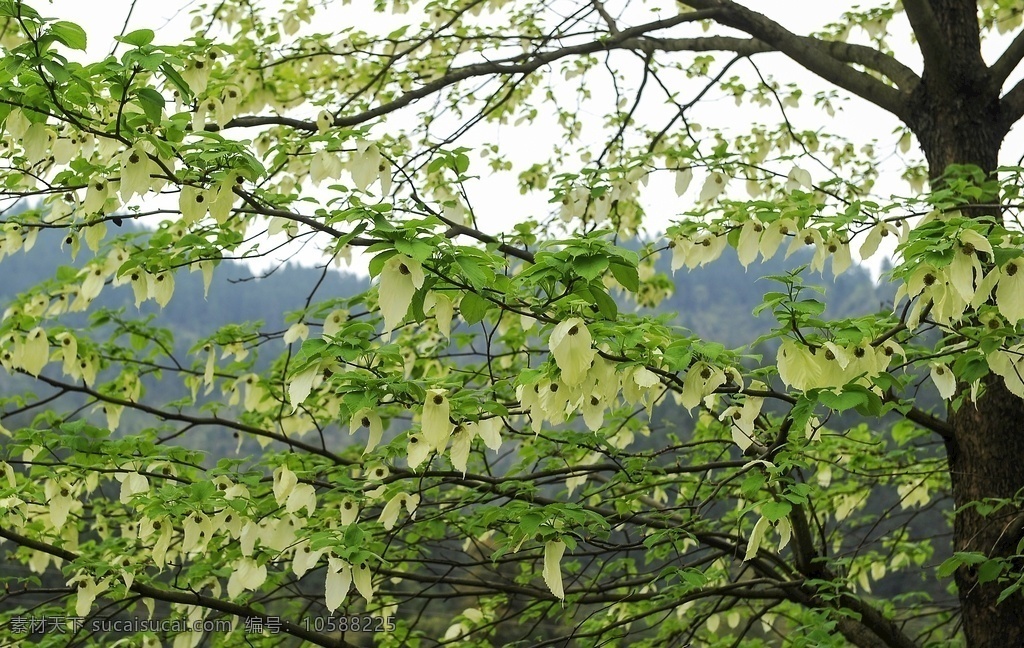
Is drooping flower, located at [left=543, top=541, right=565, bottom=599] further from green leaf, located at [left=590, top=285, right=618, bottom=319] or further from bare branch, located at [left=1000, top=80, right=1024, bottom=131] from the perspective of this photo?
bare branch, located at [left=1000, top=80, right=1024, bottom=131]

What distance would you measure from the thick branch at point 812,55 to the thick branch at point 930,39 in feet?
0.56

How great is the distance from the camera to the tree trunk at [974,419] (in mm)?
3305

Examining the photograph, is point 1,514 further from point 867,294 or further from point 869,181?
point 867,294

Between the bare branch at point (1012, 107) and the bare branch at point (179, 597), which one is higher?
the bare branch at point (1012, 107)

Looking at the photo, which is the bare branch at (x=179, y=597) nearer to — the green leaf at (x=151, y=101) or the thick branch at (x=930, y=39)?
the green leaf at (x=151, y=101)

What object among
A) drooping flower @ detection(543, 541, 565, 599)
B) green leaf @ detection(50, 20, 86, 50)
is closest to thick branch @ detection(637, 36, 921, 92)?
drooping flower @ detection(543, 541, 565, 599)

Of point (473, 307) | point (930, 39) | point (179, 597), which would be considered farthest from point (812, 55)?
point (179, 597)

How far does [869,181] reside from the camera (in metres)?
5.11

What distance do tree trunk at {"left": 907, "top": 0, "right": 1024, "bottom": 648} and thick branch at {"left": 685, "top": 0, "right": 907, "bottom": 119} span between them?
0.14 meters

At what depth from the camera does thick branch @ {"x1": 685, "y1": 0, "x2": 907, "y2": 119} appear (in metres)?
3.81

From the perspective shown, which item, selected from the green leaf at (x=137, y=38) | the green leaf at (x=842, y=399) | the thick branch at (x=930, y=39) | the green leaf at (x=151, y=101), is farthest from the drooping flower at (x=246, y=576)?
the thick branch at (x=930, y=39)

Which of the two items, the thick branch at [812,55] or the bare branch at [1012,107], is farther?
the thick branch at [812,55]

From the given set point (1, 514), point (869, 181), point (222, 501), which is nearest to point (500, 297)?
point (222, 501)

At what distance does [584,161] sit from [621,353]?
3376 millimetres
